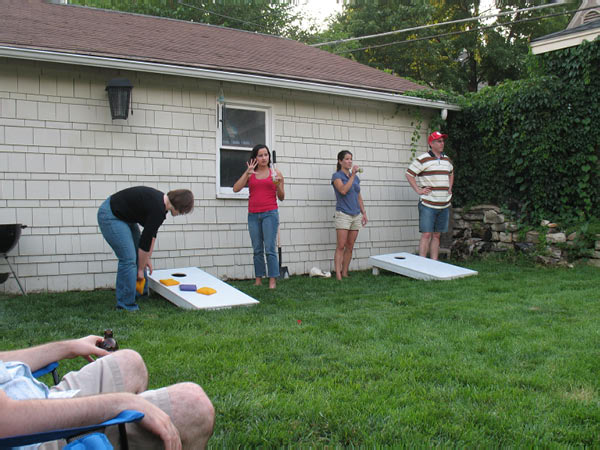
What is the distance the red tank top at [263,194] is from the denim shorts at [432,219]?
8.93ft

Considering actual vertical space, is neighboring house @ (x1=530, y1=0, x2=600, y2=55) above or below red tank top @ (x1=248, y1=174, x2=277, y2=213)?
above

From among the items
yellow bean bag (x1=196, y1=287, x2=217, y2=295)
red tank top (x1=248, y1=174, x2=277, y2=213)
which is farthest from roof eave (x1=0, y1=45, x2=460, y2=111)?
yellow bean bag (x1=196, y1=287, x2=217, y2=295)

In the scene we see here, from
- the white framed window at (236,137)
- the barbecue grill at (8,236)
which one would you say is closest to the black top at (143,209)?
the barbecue grill at (8,236)

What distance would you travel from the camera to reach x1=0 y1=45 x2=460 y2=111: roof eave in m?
6.16

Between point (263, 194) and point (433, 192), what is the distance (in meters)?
2.95

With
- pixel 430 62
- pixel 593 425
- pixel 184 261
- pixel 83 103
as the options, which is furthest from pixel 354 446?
pixel 430 62

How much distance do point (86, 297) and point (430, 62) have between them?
19.7 metres

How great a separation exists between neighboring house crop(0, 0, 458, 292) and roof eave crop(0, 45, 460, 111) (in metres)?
0.02

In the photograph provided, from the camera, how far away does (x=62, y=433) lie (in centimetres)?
126

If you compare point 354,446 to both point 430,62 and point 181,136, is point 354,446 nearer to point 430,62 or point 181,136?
point 181,136

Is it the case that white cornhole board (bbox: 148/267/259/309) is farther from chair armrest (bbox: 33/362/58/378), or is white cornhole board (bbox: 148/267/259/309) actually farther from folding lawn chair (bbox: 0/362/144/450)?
folding lawn chair (bbox: 0/362/144/450)

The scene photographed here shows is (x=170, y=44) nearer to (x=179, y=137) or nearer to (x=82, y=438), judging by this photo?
(x=179, y=137)

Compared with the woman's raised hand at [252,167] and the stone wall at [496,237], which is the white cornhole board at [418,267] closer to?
the stone wall at [496,237]

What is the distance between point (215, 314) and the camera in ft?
16.3
